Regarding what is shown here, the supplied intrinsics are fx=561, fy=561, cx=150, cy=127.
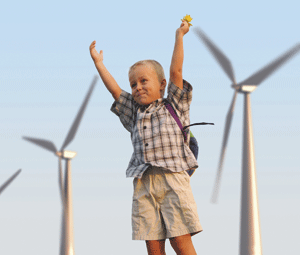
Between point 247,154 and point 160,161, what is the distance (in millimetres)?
18681

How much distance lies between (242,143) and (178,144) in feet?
61.1

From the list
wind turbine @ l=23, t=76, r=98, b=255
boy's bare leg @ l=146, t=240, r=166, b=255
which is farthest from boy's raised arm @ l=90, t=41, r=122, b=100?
wind turbine @ l=23, t=76, r=98, b=255

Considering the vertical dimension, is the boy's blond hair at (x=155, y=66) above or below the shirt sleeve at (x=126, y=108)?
above

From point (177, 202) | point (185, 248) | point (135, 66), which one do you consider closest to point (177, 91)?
point (135, 66)

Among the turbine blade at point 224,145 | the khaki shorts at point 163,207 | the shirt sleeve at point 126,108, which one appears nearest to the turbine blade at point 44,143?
the turbine blade at point 224,145

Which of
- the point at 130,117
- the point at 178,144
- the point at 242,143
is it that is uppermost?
the point at 242,143

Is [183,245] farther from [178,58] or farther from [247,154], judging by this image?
[247,154]

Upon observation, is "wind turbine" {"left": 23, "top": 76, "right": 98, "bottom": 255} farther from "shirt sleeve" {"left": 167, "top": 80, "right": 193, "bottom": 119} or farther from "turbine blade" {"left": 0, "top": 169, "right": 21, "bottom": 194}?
"shirt sleeve" {"left": 167, "top": 80, "right": 193, "bottom": 119}

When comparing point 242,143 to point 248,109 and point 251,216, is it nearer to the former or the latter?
point 248,109

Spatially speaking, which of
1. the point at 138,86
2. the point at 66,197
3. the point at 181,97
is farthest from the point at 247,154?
the point at 138,86

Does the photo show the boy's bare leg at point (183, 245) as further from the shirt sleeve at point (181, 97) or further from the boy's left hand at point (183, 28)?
the boy's left hand at point (183, 28)

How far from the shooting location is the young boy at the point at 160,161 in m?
5.71

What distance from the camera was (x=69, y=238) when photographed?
120ft

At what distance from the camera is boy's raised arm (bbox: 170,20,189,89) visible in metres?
5.93
